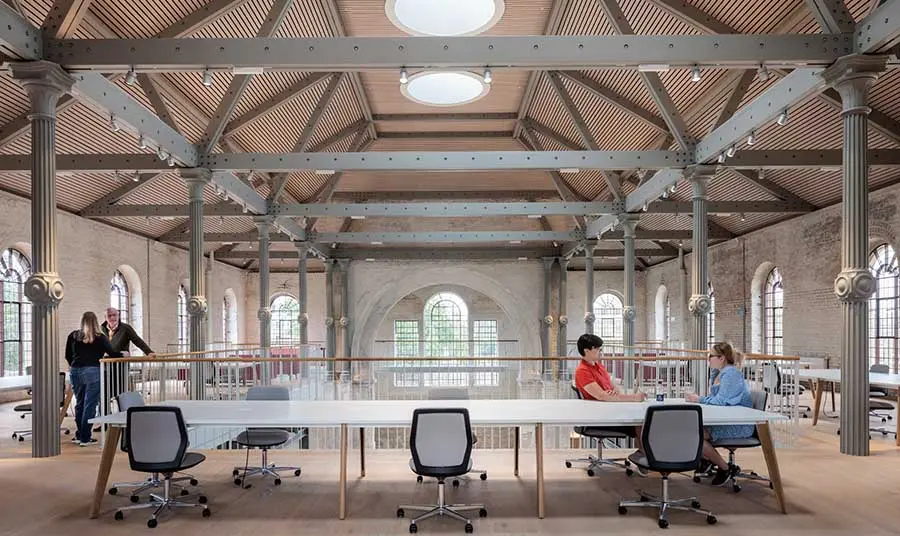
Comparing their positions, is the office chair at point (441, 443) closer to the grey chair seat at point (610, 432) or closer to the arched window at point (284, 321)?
the grey chair seat at point (610, 432)

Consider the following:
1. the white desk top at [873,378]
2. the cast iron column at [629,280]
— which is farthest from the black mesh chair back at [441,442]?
the cast iron column at [629,280]

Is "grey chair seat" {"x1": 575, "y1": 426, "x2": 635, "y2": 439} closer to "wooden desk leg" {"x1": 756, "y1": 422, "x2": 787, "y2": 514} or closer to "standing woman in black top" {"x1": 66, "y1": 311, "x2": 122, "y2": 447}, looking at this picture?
"wooden desk leg" {"x1": 756, "y1": 422, "x2": 787, "y2": 514}

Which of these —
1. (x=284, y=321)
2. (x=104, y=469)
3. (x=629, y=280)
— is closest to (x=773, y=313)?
(x=629, y=280)

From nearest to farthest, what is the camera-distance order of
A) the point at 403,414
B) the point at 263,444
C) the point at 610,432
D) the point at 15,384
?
1. the point at 403,414
2. the point at 263,444
3. the point at 610,432
4. the point at 15,384

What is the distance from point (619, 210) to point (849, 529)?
9.60m

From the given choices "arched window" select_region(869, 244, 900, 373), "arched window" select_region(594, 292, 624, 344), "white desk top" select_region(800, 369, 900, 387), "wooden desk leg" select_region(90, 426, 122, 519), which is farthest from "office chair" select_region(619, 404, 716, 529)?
"arched window" select_region(594, 292, 624, 344)

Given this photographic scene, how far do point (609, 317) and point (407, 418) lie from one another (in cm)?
2240

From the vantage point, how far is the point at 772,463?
5082mm

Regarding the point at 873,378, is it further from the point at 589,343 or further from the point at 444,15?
the point at 444,15

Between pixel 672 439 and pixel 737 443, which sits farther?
pixel 737 443

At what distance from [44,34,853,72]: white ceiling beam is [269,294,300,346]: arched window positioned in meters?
20.7

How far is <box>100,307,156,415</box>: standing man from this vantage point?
7547 millimetres

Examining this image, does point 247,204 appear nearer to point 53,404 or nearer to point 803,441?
point 53,404

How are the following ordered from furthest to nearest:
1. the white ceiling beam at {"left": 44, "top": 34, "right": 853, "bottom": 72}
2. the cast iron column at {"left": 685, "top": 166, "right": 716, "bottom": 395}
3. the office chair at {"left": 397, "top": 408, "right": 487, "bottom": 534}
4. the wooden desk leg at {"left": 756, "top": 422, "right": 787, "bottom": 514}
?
1. the cast iron column at {"left": 685, "top": 166, "right": 716, "bottom": 395}
2. the white ceiling beam at {"left": 44, "top": 34, "right": 853, "bottom": 72}
3. the wooden desk leg at {"left": 756, "top": 422, "right": 787, "bottom": 514}
4. the office chair at {"left": 397, "top": 408, "right": 487, "bottom": 534}
